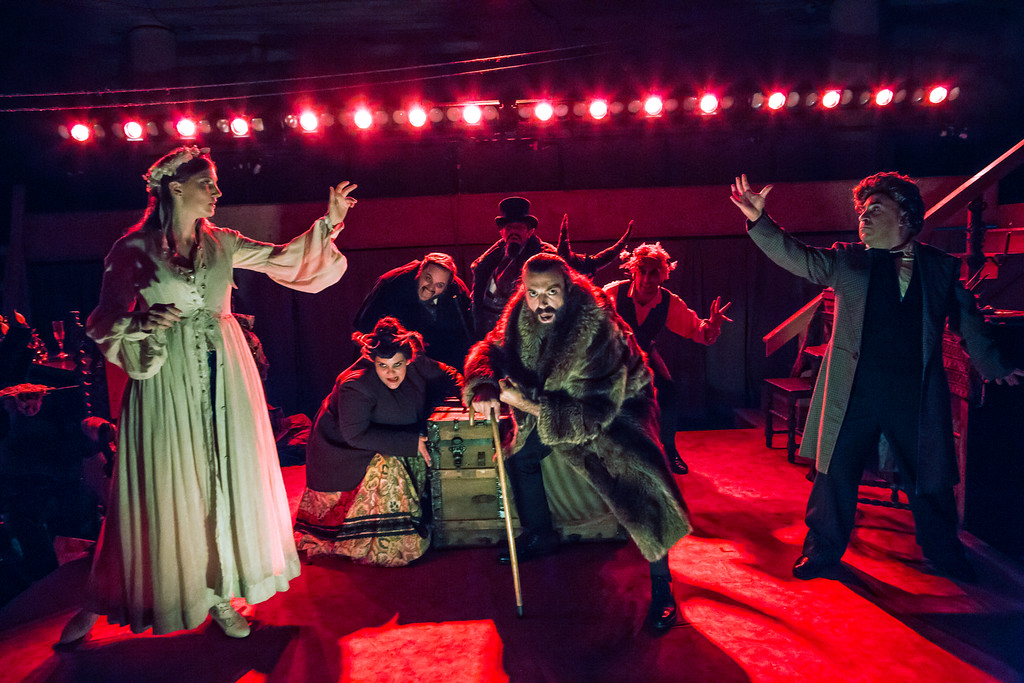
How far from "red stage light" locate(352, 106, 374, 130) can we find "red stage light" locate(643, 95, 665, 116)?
249 centimetres

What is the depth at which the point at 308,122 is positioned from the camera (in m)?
5.67

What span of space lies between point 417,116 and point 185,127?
2.09 meters

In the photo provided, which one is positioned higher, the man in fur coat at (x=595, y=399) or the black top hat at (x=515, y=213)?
the black top hat at (x=515, y=213)

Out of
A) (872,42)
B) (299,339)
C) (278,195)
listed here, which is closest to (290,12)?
(278,195)

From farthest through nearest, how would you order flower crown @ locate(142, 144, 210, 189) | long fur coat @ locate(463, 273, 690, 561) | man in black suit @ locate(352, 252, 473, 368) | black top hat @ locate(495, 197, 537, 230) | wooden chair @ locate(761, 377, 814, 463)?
wooden chair @ locate(761, 377, 814, 463) → black top hat @ locate(495, 197, 537, 230) → man in black suit @ locate(352, 252, 473, 368) → long fur coat @ locate(463, 273, 690, 561) → flower crown @ locate(142, 144, 210, 189)

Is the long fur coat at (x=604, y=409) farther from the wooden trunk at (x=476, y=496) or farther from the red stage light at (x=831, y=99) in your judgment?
the red stage light at (x=831, y=99)

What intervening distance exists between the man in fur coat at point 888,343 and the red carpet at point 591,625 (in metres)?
0.37

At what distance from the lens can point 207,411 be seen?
2.63m

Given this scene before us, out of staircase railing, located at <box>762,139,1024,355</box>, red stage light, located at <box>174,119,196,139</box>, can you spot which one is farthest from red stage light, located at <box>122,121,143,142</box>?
staircase railing, located at <box>762,139,1024,355</box>

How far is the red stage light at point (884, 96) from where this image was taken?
18.3 feet

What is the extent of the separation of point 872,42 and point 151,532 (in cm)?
776

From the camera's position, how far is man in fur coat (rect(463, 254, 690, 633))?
2791 millimetres

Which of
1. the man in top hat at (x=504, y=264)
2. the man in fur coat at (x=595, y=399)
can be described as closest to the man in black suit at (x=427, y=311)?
the man in top hat at (x=504, y=264)

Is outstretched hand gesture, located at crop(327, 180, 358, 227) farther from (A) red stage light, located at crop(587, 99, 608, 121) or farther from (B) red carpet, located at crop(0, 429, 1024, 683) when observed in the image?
(A) red stage light, located at crop(587, 99, 608, 121)
